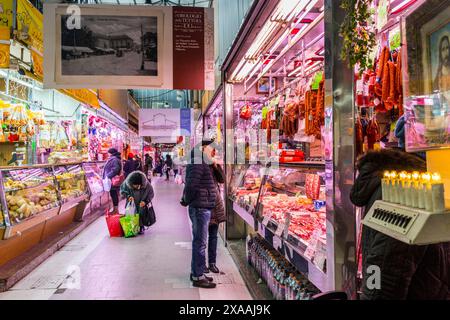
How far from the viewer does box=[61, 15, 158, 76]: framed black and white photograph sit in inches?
199

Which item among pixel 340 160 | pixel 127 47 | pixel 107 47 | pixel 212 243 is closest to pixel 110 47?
pixel 107 47

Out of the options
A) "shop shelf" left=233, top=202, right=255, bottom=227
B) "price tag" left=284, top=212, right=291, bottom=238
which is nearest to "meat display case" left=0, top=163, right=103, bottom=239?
"shop shelf" left=233, top=202, right=255, bottom=227

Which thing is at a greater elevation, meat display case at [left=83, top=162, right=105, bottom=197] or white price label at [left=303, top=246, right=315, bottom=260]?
meat display case at [left=83, top=162, right=105, bottom=197]

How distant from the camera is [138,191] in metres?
7.60

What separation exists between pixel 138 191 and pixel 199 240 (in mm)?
3359

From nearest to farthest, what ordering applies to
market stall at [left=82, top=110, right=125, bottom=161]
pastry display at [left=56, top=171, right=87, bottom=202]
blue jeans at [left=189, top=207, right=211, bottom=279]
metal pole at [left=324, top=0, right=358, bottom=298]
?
metal pole at [left=324, top=0, right=358, bottom=298] → blue jeans at [left=189, top=207, right=211, bottom=279] → pastry display at [left=56, top=171, right=87, bottom=202] → market stall at [left=82, top=110, right=125, bottom=161]

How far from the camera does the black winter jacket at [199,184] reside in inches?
181

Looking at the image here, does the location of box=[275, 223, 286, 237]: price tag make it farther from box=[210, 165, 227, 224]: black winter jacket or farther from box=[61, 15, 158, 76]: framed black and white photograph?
box=[61, 15, 158, 76]: framed black and white photograph

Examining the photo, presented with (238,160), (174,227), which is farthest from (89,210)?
(238,160)

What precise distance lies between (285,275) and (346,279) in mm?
1249

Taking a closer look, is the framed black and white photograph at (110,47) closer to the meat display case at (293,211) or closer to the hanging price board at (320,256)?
the meat display case at (293,211)

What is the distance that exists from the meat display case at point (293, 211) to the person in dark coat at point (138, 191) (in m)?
2.28

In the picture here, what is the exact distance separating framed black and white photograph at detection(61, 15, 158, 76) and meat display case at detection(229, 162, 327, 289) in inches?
89.5
